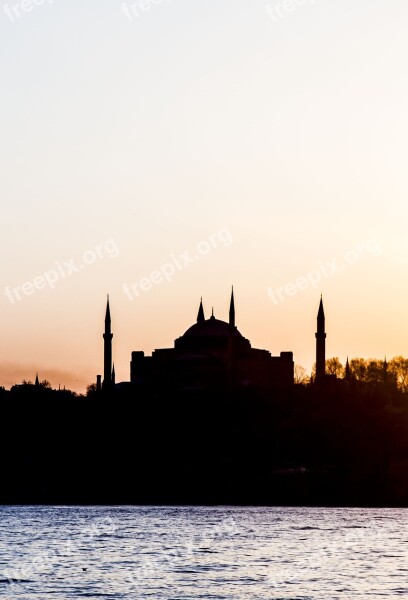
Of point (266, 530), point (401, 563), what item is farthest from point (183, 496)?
point (401, 563)

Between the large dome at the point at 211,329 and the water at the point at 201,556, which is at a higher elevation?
the large dome at the point at 211,329

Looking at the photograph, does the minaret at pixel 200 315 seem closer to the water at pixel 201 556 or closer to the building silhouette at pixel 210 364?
the building silhouette at pixel 210 364

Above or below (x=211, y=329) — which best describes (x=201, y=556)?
below

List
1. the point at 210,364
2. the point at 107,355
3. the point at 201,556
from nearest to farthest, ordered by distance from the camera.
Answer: the point at 201,556 < the point at 107,355 < the point at 210,364

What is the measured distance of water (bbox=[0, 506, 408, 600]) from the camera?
51.0 m

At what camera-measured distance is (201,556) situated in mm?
65375

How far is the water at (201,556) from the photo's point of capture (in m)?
51.0

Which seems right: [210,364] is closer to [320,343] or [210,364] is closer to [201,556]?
[320,343]

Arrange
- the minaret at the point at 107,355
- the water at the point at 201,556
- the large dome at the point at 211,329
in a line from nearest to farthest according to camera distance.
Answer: the water at the point at 201,556, the minaret at the point at 107,355, the large dome at the point at 211,329

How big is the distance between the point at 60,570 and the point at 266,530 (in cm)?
2879

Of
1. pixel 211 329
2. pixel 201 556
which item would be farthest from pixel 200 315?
pixel 201 556

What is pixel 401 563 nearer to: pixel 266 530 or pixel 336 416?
pixel 266 530

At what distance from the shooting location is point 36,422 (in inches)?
5182

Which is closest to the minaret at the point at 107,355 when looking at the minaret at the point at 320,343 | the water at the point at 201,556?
the minaret at the point at 320,343
